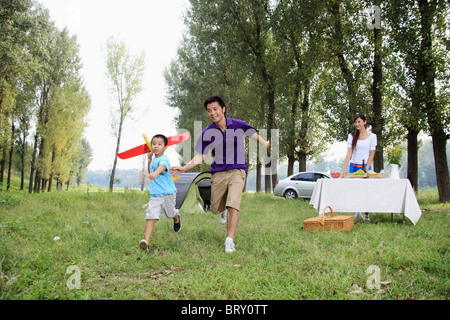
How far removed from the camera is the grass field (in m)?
2.85

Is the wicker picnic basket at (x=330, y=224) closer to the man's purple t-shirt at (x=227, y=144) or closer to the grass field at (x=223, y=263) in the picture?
the grass field at (x=223, y=263)

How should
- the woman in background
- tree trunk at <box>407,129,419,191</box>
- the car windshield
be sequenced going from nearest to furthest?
the woman in background
tree trunk at <box>407,129,419,191</box>
the car windshield

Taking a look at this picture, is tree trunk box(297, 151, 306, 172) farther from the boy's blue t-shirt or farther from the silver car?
the boy's blue t-shirt

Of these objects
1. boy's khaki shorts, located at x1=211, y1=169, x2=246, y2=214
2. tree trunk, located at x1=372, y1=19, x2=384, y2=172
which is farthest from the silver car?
boy's khaki shorts, located at x1=211, y1=169, x2=246, y2=214

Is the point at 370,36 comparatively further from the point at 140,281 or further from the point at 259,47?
the point at 140,281

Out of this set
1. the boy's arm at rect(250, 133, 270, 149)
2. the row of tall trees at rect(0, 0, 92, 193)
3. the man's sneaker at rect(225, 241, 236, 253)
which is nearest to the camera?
the man's sneaker at rect(225, 241, 236, 253)

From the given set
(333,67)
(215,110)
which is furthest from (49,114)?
(215,110)

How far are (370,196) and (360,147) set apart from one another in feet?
3.65

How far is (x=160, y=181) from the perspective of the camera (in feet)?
16.3

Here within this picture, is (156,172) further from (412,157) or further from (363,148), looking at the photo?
(412,157)

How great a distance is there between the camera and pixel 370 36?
1316cm

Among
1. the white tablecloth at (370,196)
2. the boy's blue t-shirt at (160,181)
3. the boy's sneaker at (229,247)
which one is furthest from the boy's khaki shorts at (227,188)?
the white tablecloth at (370,196)
